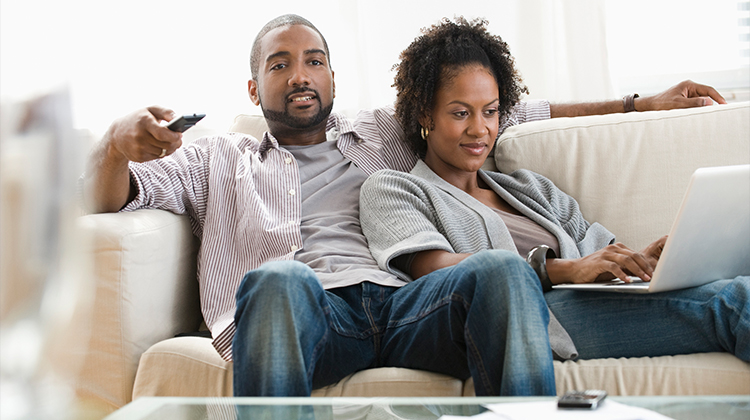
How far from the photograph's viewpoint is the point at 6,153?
7.6 inches

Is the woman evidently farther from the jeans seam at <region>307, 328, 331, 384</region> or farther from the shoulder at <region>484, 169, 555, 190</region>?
the jeans seam at <region>307, 328, 331, 384</region>

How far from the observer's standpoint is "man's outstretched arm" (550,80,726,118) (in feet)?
5.51

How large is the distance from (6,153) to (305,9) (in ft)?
7.14

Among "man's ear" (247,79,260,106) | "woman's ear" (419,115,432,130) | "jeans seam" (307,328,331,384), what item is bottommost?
"jeans seam" (307,328,331,384)

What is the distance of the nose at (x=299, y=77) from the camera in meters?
1.62

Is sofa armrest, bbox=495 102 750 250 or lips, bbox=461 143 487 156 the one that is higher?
lips, bbox=461 143 487 156

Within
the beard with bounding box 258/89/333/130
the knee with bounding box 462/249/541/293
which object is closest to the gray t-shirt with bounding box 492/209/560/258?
the knee with bounding box 462/249/541/293

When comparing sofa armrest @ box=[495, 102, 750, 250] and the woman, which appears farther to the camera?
sofa armrest @ box=[495, 102, 750, 250]

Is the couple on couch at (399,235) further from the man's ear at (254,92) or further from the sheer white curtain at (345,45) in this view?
the sheer white curtain at (345,45)

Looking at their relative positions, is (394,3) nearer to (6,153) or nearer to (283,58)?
(283,58)

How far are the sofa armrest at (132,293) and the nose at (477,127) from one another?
70 centimetres

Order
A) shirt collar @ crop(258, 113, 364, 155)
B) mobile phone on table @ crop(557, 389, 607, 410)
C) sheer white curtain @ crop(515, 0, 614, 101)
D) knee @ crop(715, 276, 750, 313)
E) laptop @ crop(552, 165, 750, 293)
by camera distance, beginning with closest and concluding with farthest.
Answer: mobile phone on table @ crop(557, 389, 607, 410)
laptop @ crop(552, 165, 750, 293)
knee @ crop(715, 276, 750, 313)
shirt collar @ crop(258, 113, 364, 155)
sheer white curtain @ crop(515, 0, 614, 101)

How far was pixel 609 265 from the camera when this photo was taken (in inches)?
43.9

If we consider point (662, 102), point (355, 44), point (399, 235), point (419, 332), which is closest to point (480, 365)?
point (419, 332)
